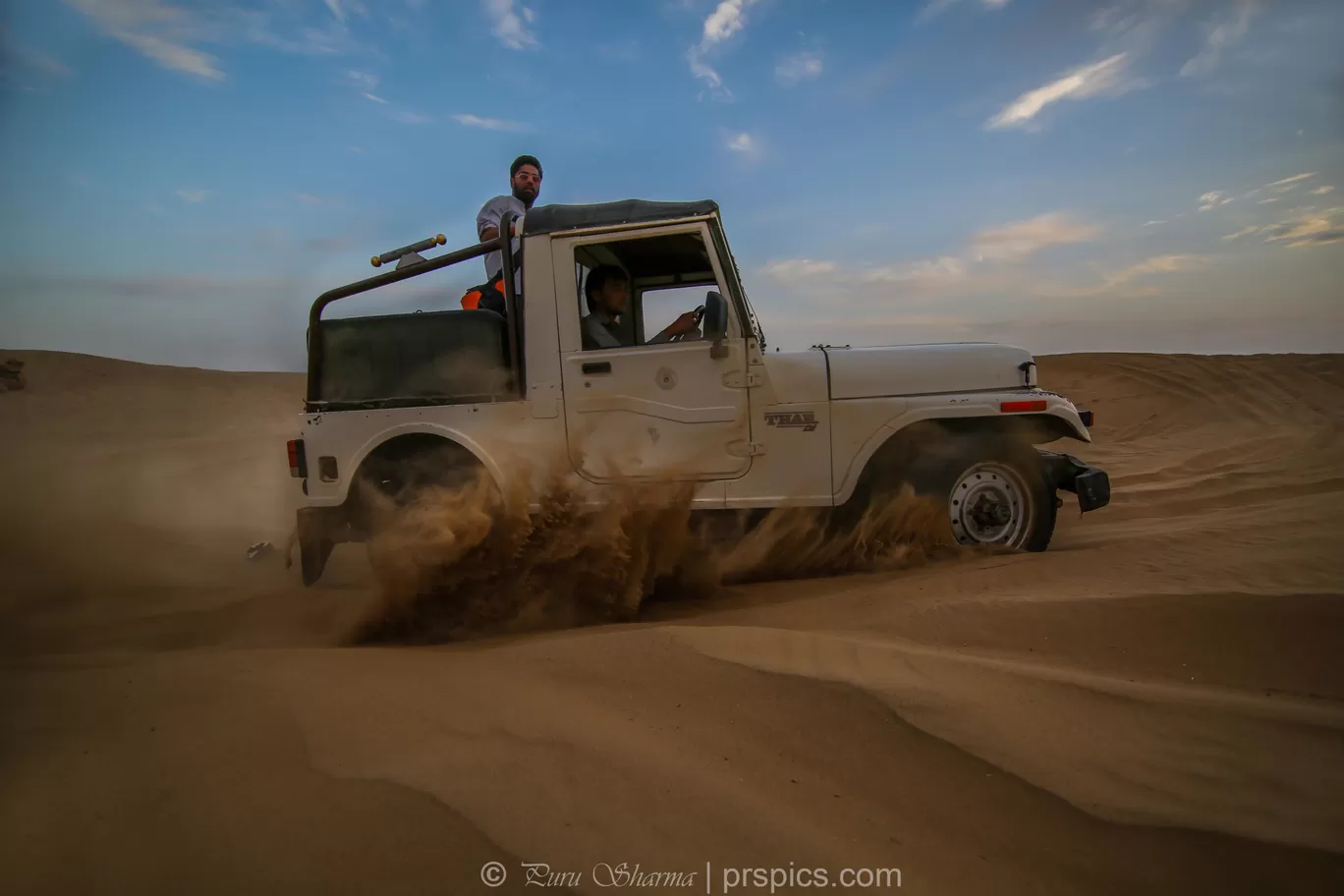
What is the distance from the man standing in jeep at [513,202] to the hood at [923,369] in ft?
6.64

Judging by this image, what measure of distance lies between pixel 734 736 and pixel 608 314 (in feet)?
10.2

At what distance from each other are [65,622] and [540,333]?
2.88 meters

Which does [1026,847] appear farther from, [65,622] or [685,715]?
[65,622]

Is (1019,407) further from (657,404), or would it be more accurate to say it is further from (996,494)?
(657,404)

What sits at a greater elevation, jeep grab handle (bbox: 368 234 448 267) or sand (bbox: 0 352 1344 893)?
Result: jeep grab handle (bbox: 368 234 448 267)

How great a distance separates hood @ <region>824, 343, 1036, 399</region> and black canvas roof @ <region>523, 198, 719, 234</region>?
118 cm

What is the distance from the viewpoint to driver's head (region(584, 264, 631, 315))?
4.66m

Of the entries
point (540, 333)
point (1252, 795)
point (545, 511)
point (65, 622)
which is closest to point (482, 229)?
point (540, 333)

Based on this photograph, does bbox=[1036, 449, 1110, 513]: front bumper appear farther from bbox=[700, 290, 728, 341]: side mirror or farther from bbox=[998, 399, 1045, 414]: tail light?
bbox=[700, 290, 728, 341]: side mirror

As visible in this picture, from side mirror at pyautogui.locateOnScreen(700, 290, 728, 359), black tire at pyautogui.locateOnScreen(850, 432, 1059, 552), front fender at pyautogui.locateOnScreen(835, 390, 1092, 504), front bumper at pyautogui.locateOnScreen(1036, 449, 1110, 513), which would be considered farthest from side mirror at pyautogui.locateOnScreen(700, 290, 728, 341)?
front bumper at pyautogui.locateOnScreen(1036, 449, 1110, 513)

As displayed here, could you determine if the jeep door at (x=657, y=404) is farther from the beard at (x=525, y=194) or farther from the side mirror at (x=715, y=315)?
the beard at (x=525, y=194)

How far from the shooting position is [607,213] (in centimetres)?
447

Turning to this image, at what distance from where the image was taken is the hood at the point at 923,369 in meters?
4.46

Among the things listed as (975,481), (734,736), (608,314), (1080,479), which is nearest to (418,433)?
(608,314)
